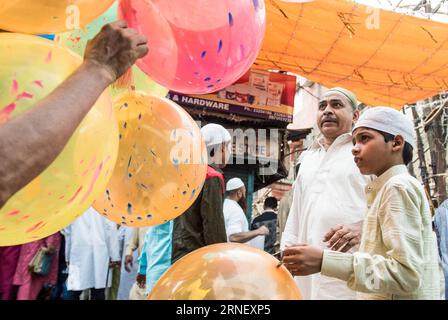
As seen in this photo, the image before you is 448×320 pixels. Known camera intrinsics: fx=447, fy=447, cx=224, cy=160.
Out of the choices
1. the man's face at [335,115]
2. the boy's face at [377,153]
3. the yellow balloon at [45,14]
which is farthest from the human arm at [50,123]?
the man's face at [335,115]

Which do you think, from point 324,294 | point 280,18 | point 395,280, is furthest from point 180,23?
point 280,18

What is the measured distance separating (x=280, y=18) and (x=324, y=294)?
9.96 feet

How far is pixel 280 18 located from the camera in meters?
4.34

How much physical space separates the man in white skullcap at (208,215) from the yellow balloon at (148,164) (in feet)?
2.14

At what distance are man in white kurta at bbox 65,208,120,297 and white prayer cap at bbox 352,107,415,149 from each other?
3.06m

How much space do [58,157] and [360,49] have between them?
4.32 meters

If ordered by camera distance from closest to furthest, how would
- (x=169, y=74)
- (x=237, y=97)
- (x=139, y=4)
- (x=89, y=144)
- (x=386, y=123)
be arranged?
1. (x=89, y=144)
2. (x=139, y=4)
3. (x=169, y=74)
4. (x=386, y=123)
5. (x=237, y=97)

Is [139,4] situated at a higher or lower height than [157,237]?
higher

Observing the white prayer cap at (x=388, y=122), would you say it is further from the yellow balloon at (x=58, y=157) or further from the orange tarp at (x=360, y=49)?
the orange tarp at (x=360, y=49)

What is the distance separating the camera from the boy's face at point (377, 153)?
168cm

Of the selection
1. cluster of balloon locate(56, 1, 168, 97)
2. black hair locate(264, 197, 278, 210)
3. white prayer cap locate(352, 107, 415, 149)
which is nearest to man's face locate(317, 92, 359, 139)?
white prayer cap locate(352, 107, 415, 149)

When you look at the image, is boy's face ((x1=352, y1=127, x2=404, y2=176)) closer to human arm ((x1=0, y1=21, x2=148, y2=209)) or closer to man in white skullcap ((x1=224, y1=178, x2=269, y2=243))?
human arm ((x1=0, y1=21, x2=148, y2=209))

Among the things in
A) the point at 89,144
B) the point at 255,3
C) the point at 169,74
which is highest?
the point at 255,3
